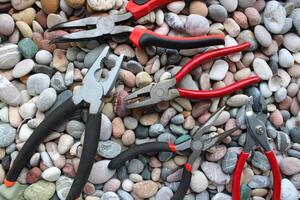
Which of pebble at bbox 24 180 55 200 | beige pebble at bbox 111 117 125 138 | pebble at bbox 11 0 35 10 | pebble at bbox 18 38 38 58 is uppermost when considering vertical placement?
pebble at bbox 11 0 35 10

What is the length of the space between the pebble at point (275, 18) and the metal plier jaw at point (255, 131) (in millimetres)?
141

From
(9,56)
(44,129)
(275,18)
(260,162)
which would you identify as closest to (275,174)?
(260,162)

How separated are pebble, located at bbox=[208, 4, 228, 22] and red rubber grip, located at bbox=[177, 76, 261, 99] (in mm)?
119

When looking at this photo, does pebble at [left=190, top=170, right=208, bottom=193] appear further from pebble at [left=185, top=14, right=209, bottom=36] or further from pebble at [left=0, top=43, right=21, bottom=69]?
pebble at [left=0, top=43, right=21, bottom=69]

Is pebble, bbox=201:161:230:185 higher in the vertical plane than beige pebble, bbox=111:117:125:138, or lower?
lower

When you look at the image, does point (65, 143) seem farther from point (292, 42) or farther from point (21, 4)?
point (292, 42)

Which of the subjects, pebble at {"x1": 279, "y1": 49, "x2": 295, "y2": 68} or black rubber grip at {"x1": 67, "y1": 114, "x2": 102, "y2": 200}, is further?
pebble at {"x1": 279, "y1": 49, "x2": 295, "y2": 68}

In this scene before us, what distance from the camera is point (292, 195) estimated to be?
73 cm

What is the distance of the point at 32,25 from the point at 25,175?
0.26m

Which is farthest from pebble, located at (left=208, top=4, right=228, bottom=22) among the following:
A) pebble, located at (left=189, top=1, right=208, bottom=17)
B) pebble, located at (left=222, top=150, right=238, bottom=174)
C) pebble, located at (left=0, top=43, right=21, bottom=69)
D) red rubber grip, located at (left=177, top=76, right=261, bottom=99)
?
pebble, located at (left=0, top=43, right=21, bottom=69)

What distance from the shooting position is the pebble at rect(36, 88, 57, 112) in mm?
685

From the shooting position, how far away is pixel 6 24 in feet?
2.30

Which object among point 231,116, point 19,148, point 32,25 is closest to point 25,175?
point 19,148

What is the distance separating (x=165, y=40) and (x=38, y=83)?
0.22 m
